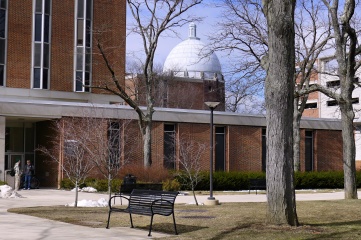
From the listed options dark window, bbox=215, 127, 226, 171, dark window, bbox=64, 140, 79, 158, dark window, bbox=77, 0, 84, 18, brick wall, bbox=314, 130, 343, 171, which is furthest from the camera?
brick wall, bbox=314, 130, 343, 171

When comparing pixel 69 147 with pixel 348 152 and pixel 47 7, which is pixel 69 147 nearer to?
pixel 47 7

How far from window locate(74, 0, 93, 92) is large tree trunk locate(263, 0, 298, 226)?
3233 cm

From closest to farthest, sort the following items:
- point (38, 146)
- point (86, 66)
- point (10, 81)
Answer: point (38, 146) → point (10, 81) → point (86, 66)

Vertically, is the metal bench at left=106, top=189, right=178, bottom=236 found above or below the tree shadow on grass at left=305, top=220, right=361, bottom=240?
above

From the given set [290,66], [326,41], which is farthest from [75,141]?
[290,66]

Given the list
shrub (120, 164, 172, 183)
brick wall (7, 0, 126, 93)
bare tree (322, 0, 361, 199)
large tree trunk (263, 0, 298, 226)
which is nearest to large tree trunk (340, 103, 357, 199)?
bare tree (322, 0, 361, 199)

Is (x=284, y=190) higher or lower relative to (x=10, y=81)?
lower

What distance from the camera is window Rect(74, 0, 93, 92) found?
4578 centimetres

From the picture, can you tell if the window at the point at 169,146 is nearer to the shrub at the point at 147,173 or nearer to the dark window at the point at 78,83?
the shrub at the point at 147,173

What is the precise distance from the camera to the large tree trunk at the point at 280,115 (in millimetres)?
14305

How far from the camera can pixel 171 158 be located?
41625 mm

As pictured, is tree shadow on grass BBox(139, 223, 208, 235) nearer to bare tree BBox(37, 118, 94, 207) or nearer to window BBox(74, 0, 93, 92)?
bare tree BBox(37, 118, 94, 207)

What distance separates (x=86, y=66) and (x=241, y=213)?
101 feet

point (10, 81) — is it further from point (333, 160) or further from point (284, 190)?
point (284, 190)
